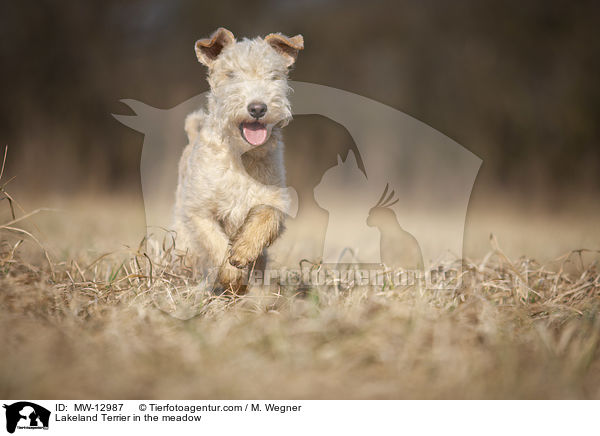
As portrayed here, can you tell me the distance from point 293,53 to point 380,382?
225 cm

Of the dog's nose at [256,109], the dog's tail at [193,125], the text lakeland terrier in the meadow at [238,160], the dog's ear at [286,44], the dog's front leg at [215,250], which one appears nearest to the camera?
the dog's nose at [256,109]

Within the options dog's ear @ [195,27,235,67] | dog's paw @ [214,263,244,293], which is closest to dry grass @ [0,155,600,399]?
dog's paw @ [214,263,244,293]

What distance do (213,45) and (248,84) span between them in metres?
0.48

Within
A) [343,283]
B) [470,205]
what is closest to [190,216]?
[343,283]

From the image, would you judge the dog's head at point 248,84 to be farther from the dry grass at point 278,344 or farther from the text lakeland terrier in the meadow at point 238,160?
the dry grass at point 278,344

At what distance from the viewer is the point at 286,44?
304 cm

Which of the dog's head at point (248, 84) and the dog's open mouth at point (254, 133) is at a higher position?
the dog's head at point (248, 84)

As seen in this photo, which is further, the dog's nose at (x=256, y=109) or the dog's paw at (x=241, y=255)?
the dog's paw at (x=241, y=255)

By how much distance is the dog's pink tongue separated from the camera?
2705 mm

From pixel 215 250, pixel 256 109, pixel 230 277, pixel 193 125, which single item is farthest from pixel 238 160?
pixel 193 125

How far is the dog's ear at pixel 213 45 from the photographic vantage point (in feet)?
9.59
